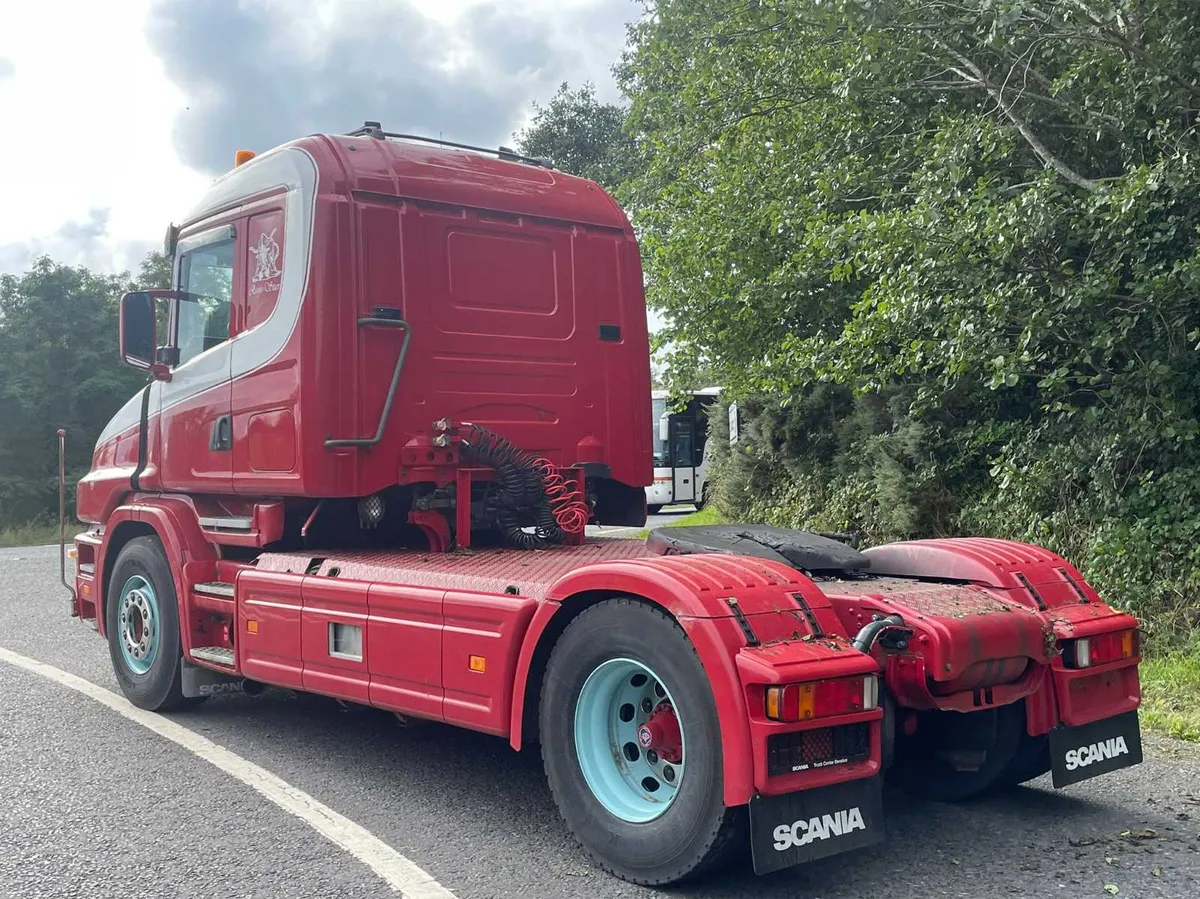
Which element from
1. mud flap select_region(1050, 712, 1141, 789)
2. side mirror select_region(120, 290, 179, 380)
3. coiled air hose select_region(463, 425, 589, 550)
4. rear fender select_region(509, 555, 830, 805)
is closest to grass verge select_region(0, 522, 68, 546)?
side mirror select_region(120, 290, 179, 380)

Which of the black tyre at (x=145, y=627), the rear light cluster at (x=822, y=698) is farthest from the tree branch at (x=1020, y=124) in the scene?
the black tyre at (x=145, y=627)

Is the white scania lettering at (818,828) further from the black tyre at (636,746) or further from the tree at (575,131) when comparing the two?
the tree at (575,131)

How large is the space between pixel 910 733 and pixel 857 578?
2.43 feet

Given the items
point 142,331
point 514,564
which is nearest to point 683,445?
point 142,331

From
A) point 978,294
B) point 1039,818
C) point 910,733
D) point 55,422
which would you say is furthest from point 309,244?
point 55,422

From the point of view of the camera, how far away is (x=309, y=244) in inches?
224

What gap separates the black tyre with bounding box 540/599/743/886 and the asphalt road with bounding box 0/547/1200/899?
0.16 meters

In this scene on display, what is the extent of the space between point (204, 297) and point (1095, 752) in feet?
17.3

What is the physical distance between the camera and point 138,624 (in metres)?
6.92

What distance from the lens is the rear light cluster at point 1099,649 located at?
14.1ft

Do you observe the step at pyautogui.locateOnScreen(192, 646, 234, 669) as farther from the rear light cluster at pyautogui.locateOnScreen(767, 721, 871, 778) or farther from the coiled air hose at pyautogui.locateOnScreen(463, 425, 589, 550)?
the rear light cluster at pyautogui.locateOnScreen(767, 721, 871, 778)

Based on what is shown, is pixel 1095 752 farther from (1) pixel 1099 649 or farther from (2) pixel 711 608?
(2) pixel 711 608

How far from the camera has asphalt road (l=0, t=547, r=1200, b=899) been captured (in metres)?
3.86

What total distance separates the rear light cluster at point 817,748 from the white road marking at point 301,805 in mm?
1199
